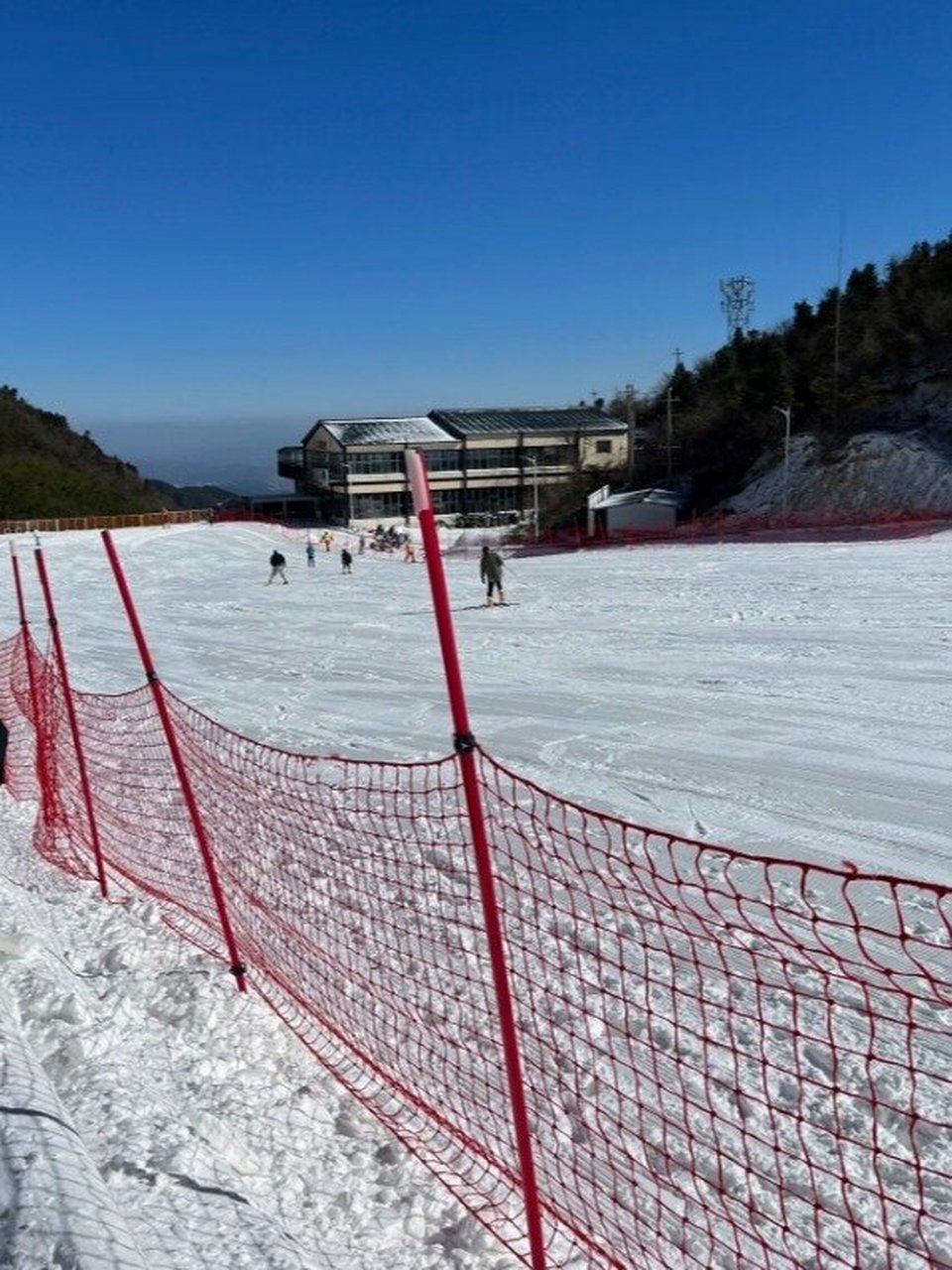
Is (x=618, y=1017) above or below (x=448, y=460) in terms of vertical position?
below

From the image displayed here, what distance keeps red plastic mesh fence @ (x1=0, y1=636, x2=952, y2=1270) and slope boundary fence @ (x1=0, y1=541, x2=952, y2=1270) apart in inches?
0.5

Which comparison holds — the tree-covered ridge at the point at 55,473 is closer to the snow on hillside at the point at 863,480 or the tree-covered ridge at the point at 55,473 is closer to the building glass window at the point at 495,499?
the building glass window at the point at 495,499

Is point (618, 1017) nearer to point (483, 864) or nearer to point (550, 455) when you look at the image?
point (483, 864)

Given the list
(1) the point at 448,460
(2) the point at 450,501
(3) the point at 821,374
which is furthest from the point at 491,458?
(3) the point at 821,374

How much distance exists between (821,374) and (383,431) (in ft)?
87.8

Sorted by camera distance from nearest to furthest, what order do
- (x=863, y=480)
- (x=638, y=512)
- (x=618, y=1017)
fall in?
(x=618, y=1017)
(x=638, y=512)
(x=863, y=480)

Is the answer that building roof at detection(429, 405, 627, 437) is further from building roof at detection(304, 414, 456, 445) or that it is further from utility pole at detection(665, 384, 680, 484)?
utility pole at detection(665, 384, 680, 484)

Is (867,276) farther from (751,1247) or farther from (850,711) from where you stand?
(751,1247)

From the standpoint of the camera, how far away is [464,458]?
211 ft

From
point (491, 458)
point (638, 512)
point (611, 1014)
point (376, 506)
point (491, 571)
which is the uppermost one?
point (491, 458)

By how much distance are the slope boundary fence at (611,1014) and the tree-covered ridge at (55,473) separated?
58806mm

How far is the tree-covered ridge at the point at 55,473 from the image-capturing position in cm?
6162

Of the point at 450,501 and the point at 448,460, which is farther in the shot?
the point at 450,501

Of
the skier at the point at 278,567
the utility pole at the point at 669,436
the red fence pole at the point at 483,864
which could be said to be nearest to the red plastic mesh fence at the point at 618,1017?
the red fence pole at the point at 483,864
